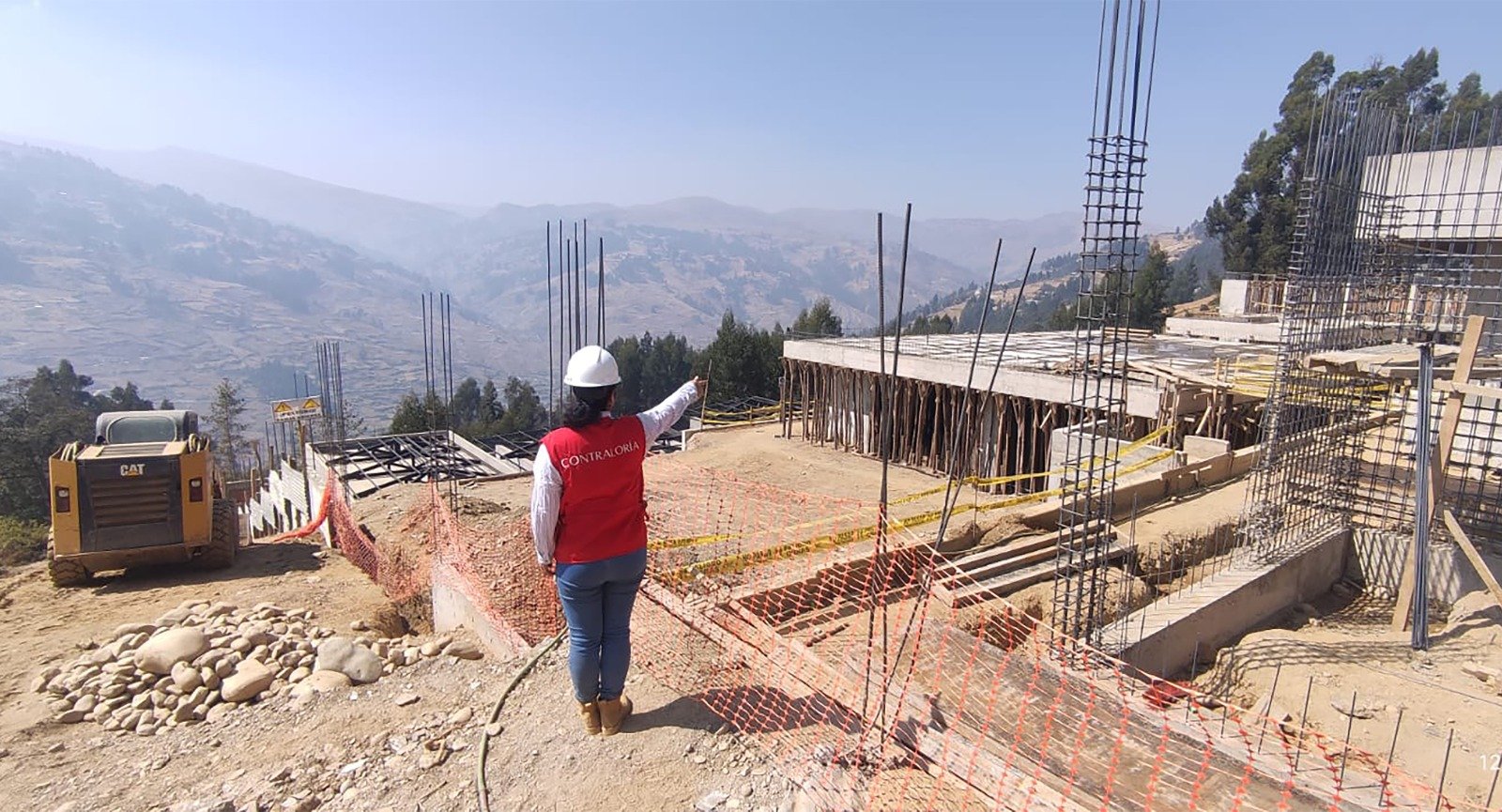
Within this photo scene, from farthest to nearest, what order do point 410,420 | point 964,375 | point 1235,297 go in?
point 410,420 < point 1235,297 < point 964,375

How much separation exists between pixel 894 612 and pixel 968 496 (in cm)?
807

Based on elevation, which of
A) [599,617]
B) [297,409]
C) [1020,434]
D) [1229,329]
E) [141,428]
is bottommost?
[297,409]

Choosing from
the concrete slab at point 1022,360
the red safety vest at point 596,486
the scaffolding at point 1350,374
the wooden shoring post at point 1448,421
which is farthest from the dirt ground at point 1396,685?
the concrete slab at point 1022,360

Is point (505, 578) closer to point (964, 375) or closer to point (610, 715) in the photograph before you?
point (610, 715)

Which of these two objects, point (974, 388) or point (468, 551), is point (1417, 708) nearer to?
point (468, 551)

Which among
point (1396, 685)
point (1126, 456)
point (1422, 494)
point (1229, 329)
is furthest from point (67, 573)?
point (1229, 329)

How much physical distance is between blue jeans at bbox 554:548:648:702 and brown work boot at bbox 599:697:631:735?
0.03 meters

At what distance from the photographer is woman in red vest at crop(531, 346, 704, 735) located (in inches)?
133

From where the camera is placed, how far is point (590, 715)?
3.67 meters

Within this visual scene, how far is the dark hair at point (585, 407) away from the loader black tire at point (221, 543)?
912cm

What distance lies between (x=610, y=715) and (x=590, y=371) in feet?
5.44

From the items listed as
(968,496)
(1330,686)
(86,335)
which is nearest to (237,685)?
(1330,686)

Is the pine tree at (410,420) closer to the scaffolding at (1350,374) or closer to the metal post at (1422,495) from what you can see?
the scaffolding at (1350,374)

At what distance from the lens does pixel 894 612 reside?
20.6 ft
